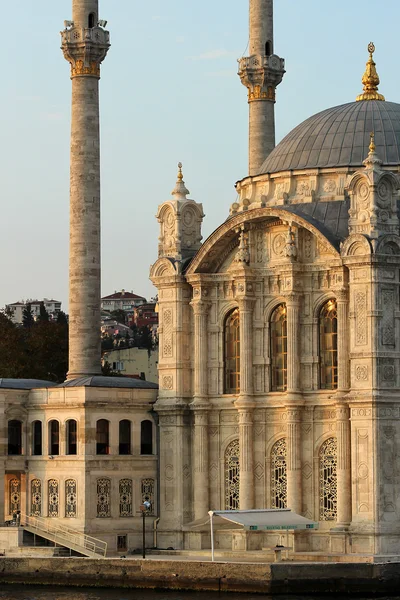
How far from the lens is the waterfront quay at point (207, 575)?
60.1 m

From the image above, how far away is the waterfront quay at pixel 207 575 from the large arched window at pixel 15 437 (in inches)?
274

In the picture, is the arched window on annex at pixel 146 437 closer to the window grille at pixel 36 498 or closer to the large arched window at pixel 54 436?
the large arched window at pixel 54 436

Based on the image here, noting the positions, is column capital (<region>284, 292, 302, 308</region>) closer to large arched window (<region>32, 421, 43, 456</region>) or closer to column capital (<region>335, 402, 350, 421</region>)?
column capital (<region>335, 402, 350, 421</region>)

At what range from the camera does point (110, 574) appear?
63.8m

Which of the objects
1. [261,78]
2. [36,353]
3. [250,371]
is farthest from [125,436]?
[36,353]

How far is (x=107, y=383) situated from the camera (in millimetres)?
70750

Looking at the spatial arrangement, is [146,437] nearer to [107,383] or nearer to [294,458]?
Result: [107,383]

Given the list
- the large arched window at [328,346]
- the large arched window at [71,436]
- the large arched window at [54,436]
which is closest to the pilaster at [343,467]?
the large arched window at [328,346]

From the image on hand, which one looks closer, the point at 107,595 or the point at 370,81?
the point at 107,595

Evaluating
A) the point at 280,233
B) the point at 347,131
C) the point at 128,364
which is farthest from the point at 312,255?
the point at 128,364

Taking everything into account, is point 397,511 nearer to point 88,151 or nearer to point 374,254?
point 374,254

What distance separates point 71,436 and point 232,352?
276 inches

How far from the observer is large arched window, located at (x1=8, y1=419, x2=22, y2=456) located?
71812 millimetres

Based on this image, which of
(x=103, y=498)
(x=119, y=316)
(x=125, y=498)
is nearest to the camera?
(x=103, y=498)
